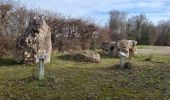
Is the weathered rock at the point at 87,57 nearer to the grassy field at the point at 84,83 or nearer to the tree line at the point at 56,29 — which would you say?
the grassy field at the point at 84,83

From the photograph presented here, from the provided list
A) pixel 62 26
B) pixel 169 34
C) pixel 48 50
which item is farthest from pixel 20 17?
pixel 169 34

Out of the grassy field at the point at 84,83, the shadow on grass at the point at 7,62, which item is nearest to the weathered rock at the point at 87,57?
the grassy field at the point at 84,83

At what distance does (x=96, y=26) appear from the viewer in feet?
82.9

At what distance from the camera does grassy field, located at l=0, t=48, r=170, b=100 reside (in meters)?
9.48

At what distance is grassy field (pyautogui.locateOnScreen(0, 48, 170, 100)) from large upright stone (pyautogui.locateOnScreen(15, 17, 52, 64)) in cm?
41

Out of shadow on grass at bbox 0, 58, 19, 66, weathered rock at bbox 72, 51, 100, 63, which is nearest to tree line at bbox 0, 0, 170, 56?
shadow on grass at bbox 0, 58, 19, 66

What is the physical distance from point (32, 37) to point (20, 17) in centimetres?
539

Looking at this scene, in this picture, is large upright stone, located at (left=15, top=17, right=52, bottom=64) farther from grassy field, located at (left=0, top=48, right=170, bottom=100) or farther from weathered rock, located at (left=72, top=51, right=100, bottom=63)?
weathered rock, located at (left=72, top=51, right=100, bottom=63)

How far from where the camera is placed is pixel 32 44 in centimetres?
1371

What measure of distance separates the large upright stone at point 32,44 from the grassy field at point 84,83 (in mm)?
409

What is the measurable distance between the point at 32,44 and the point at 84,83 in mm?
3900

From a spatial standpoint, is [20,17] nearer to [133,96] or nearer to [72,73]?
[72,73]

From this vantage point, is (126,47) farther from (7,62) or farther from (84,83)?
(84,83)

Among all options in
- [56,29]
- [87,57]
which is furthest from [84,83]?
[56,29]
